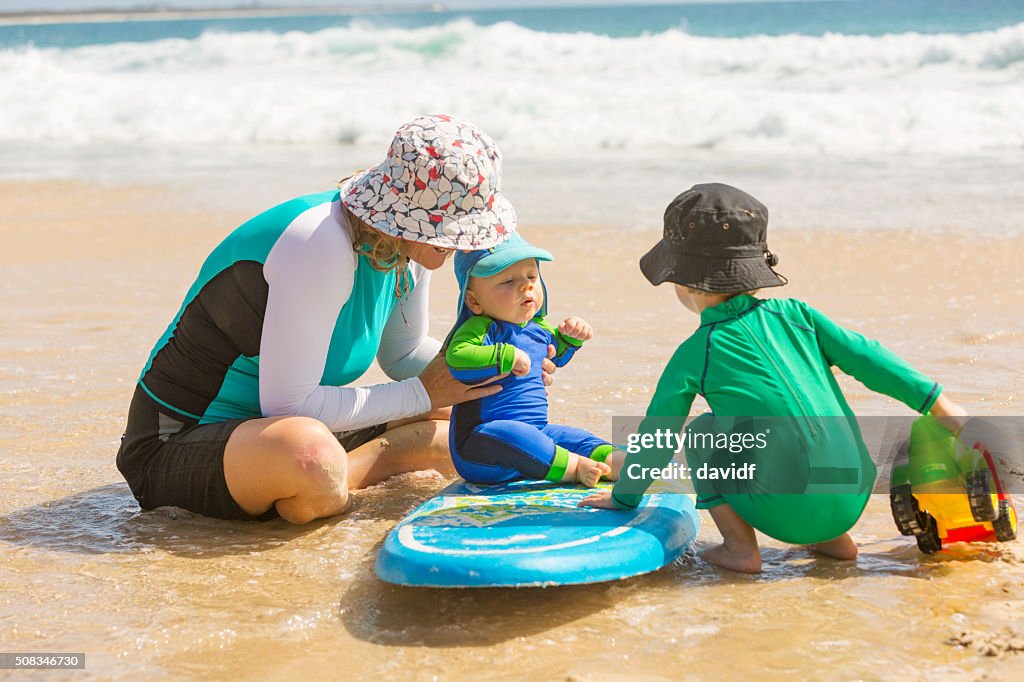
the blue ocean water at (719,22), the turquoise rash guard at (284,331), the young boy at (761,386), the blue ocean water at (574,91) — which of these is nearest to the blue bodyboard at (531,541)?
the young boy at (761,386)

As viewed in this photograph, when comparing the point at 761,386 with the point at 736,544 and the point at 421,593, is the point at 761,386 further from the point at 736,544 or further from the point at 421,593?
the point at 421,593

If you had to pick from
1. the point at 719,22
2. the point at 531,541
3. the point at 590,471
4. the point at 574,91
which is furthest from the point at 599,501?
the point at 719,22

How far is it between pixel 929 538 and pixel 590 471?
95cm

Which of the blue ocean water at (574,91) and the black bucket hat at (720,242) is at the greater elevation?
the blue ocean water at (574,91)

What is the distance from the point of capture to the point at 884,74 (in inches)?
743

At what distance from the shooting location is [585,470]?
132 inches

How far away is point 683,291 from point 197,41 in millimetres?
32484

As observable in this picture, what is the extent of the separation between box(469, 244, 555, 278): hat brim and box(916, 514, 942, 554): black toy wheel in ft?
4.11

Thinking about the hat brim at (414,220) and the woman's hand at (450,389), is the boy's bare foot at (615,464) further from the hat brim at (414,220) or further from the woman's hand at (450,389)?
the hat brim at (414,220)

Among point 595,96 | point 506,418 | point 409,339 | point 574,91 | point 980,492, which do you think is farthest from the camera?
point 574,91

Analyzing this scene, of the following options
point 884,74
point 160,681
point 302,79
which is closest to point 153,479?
point 160,681

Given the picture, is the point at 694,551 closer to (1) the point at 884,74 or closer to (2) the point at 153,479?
(2) the point at 153,479

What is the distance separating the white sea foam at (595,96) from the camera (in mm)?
13711

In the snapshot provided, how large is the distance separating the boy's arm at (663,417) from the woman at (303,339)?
23.8 inches
